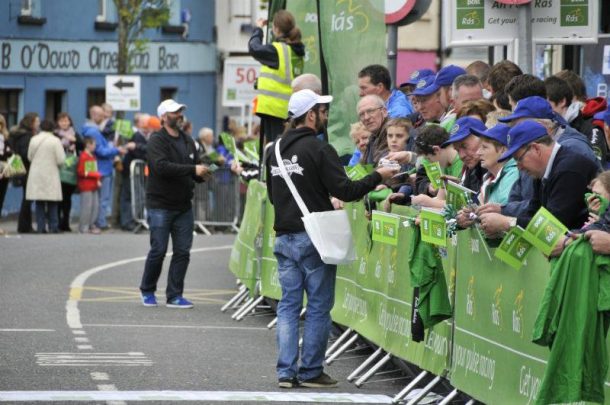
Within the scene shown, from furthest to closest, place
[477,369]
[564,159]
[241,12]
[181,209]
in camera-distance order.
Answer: [241,12] < [181,209] < [477,369] < [564,159]

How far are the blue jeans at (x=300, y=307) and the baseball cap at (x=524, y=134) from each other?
2.81 m

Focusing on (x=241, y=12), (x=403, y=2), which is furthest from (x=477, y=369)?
(x=241, y=12)

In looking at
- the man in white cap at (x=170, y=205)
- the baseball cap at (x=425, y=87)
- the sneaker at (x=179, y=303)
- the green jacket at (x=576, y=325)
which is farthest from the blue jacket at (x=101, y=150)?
the green jacket at (x=576, y=325)

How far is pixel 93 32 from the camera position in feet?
135

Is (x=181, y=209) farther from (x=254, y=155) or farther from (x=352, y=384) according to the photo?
(x=352, y=384)

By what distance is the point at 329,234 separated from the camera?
37.5 feet

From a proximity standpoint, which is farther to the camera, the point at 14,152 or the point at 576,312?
the point at 14,152

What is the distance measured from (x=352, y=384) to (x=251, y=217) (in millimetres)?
5640

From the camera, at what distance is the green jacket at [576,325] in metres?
8.03

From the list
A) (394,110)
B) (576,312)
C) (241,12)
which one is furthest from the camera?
(241,12)

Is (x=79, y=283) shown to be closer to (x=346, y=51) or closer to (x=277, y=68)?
(x=277, y=68)

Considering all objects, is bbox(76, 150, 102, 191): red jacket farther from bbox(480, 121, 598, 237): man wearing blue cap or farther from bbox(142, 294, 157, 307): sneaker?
bbox(480, 121, 598, 237): man wearing blue cap

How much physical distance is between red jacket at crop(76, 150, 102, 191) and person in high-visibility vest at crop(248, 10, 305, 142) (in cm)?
1271

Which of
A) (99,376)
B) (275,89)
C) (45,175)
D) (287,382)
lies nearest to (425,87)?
(287,382)
